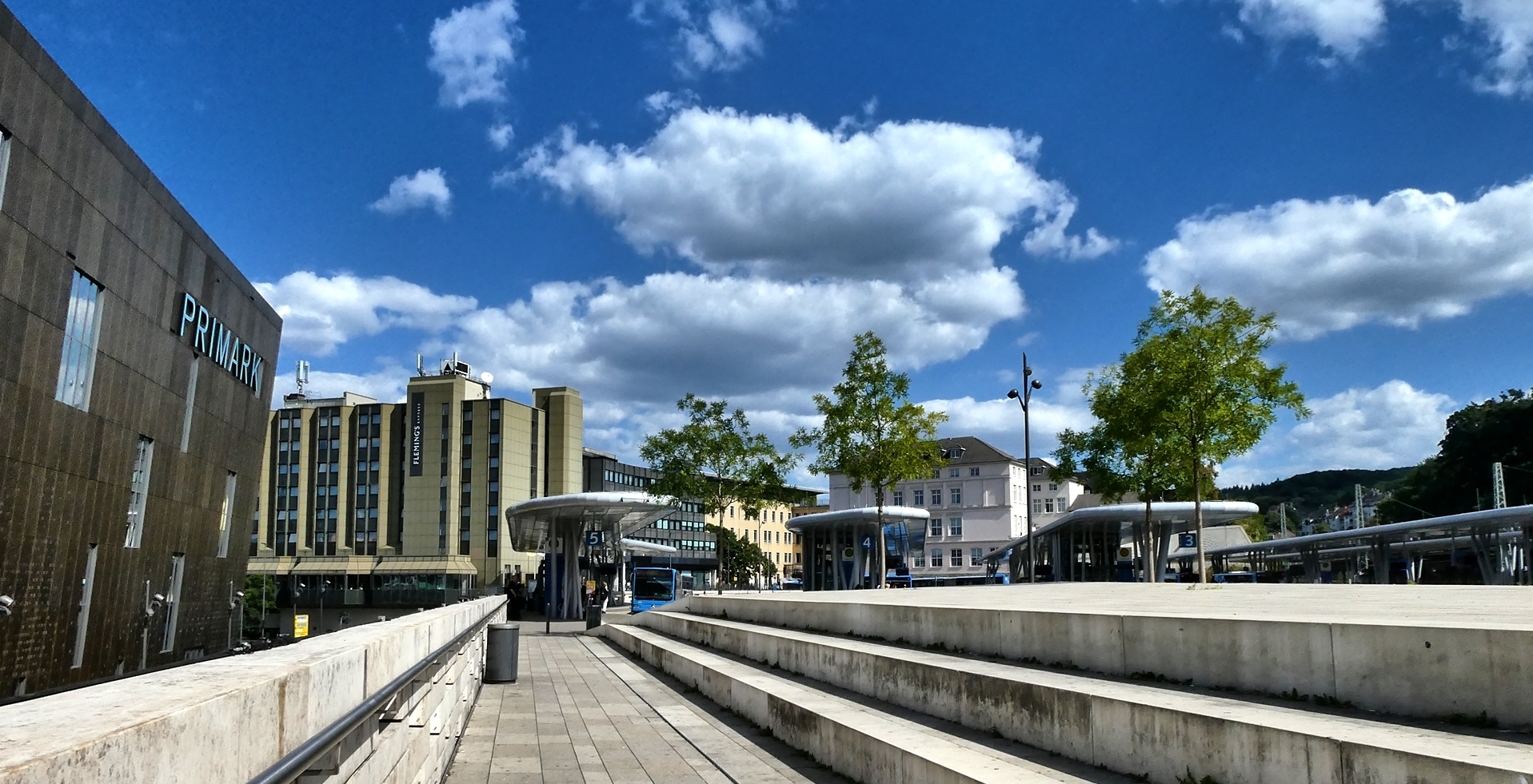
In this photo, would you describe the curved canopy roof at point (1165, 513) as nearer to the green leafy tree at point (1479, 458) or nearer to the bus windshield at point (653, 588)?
the bus windshield at point (653, 588)

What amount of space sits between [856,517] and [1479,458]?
59283 millimetres

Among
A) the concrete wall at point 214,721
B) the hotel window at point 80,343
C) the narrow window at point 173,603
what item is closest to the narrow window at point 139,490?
the narrow window at point 173,603

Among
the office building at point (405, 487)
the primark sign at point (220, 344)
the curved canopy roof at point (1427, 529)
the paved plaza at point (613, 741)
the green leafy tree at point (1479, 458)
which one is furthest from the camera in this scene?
the office building at point (405, 487)

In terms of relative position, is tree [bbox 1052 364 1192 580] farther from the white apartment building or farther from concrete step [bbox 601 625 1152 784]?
the white apartment building

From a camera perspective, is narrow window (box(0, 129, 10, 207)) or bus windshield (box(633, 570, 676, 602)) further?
bus windshield (box(633, 570, 676, 602))

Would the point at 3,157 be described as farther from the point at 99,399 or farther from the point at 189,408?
the point at 189,408

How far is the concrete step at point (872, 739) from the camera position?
18.2ft

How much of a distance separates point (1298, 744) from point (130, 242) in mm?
29641

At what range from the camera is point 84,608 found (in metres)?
26.3

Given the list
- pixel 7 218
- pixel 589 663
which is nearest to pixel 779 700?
pixel 589 663

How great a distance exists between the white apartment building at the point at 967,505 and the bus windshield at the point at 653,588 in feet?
195

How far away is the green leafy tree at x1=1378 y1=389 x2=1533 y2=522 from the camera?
76062 millimetres

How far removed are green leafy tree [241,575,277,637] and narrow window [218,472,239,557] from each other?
56.0 metres

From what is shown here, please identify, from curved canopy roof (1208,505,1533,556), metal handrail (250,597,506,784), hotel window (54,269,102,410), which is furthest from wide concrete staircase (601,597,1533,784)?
curved canopy roof (1208,505,1533,556)
